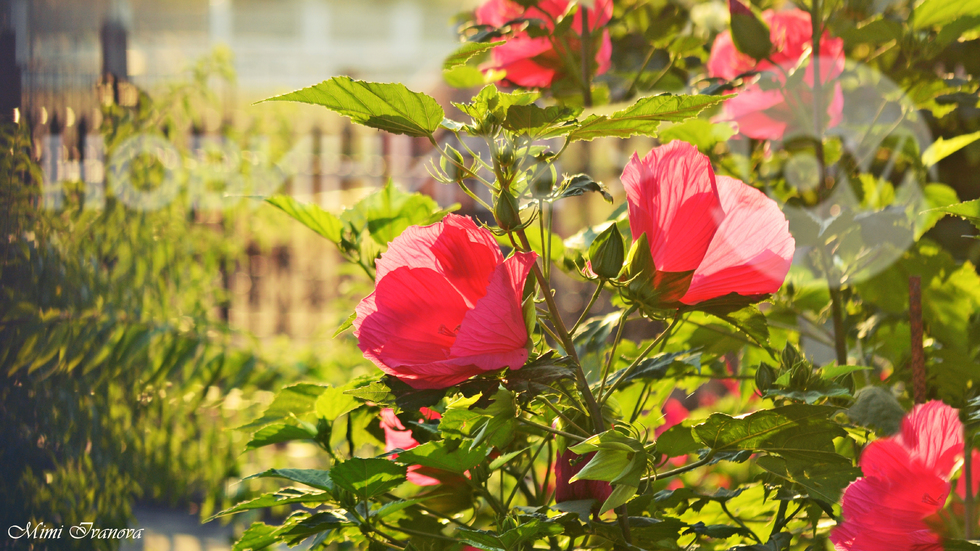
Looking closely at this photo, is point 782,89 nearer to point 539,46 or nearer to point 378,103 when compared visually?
point 539,46

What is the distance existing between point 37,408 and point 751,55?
0.68 m

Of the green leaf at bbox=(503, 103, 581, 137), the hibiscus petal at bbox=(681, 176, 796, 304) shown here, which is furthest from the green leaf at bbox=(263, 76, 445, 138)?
the hibiscus petal at bbox=(681, 176, 796, 304)

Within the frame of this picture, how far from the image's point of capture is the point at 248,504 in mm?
367

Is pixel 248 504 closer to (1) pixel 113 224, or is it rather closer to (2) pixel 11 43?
(2) pixel 11 43

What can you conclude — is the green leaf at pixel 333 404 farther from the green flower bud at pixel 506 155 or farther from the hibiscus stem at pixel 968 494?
the hibiscus stem at pixel 968 494

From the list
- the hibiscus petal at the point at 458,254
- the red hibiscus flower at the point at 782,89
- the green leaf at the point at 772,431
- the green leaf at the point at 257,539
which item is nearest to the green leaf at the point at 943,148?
the red hibiscus flower at the point at 782,89

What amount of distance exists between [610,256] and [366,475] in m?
0.16

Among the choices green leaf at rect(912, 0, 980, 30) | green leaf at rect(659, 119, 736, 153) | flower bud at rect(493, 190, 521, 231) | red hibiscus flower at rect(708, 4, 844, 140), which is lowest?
flower bud at rect(493, 190, 521, 231)

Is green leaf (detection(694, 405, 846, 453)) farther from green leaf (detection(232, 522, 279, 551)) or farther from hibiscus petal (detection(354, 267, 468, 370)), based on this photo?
green leaf (detection(232, 522, 279, 551))

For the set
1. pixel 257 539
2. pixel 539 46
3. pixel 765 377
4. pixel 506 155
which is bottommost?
pixel 257 539

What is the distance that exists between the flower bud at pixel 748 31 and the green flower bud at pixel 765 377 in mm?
274

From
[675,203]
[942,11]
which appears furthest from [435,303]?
[942,11]

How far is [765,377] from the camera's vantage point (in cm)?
37

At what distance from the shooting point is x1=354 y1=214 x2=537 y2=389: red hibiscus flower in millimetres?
296
